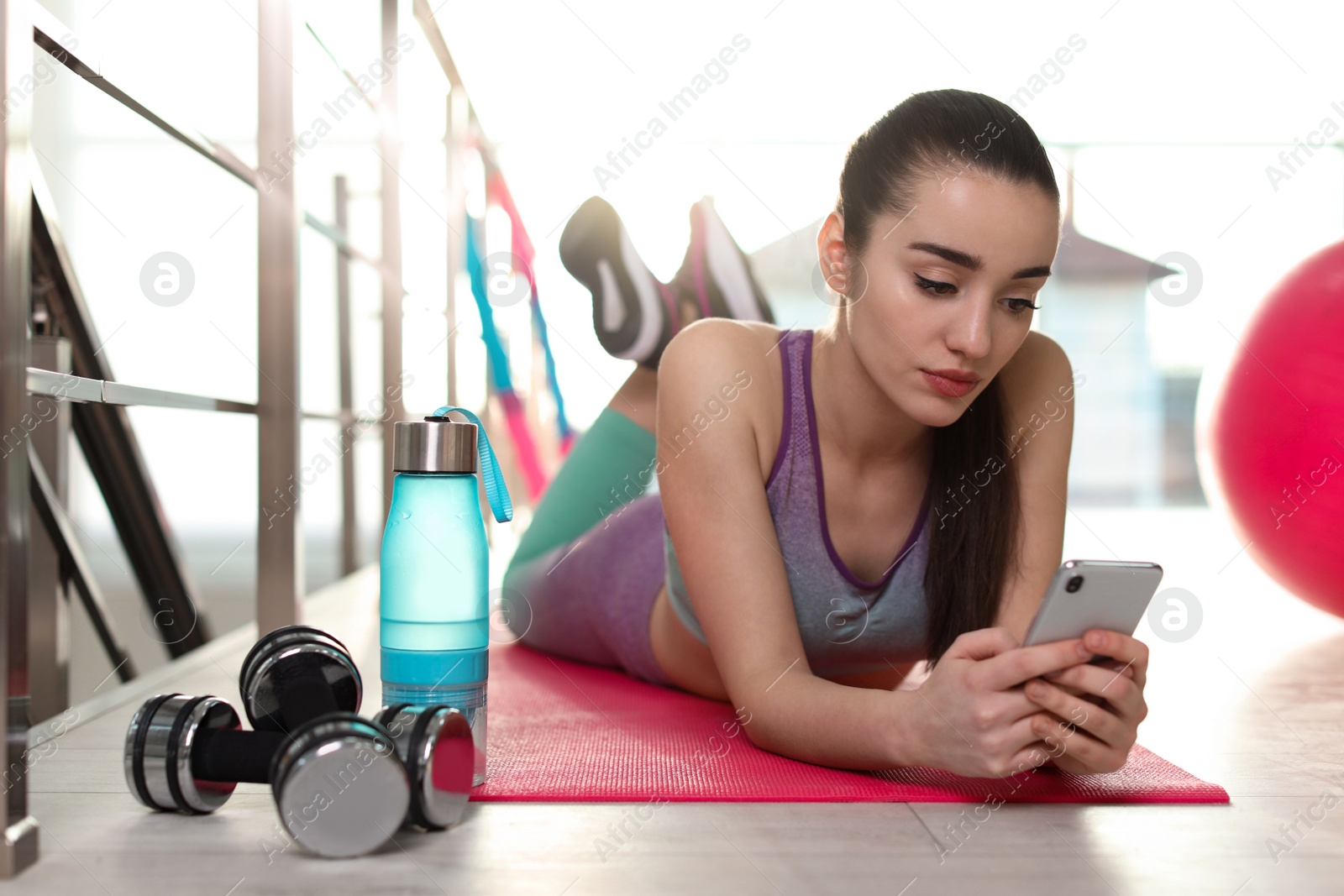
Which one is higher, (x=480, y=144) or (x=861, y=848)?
(x=480, y=144)

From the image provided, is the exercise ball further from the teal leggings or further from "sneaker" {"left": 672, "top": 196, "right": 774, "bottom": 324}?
the teal leggings

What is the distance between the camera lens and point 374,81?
98.0 inches

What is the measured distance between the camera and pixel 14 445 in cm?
64

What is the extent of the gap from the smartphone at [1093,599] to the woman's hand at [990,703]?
0.01 m

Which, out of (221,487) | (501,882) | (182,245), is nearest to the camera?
(501,882)

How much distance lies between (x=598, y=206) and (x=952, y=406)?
116 centimetres

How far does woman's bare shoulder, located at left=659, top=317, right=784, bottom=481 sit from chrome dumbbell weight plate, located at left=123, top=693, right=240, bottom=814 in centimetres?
50

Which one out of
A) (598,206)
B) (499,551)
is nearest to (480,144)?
(499,551)

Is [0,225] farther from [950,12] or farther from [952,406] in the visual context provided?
[950,12]

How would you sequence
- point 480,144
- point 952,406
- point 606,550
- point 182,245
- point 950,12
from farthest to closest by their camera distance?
1. point 182,245
2. point 480,144
3. point 950,12
4. point 606,550
5. point 952,406

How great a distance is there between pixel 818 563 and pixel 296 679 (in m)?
0.53

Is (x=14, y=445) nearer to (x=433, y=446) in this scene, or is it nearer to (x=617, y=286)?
(x=433, y=446)

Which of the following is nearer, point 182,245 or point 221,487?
point 182,245

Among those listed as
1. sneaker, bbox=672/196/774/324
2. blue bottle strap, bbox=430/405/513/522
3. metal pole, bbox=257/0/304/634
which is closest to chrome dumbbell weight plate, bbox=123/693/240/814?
blue bottle strap, bbox=430/405/513/522
